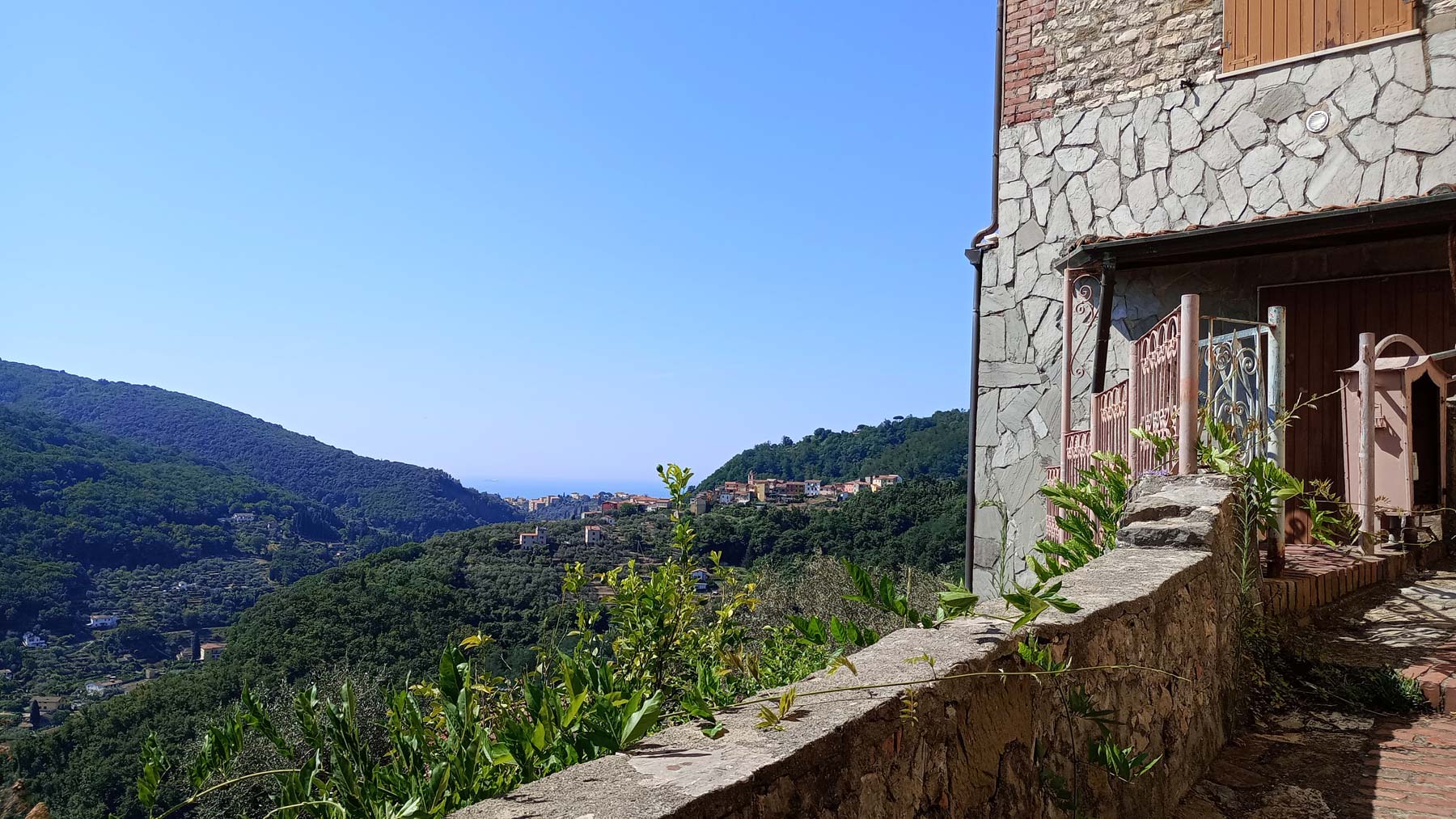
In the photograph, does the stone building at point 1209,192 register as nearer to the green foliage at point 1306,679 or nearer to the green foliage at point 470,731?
the green foliage at point 1306,679

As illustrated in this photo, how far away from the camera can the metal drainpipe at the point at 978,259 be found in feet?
26.5

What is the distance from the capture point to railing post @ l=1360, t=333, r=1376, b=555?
5.05 m

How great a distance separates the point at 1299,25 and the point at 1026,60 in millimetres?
2056

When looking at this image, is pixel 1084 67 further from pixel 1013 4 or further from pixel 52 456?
pixel 52 456

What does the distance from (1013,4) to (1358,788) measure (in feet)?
23.6

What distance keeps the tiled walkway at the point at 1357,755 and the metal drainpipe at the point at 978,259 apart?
3840 mm

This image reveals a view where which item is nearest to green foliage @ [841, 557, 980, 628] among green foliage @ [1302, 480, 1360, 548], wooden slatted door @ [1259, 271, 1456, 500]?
green foliage @ [1302, 480, 1360, 548]

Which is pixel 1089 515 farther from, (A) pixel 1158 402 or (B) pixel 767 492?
(B) pixel 767 492

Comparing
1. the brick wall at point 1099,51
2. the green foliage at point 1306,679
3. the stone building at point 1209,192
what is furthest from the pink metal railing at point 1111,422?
the brick wall at point 1099,51

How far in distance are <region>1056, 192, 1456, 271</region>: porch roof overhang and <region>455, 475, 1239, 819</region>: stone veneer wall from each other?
11.3 ft

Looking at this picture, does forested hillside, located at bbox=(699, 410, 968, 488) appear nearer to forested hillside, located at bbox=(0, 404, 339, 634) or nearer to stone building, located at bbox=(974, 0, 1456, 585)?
stone building, located at bbox=(974, 0, 1456, 585)

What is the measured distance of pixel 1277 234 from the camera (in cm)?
594

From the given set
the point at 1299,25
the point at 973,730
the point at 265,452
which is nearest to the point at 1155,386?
the point at 973,730

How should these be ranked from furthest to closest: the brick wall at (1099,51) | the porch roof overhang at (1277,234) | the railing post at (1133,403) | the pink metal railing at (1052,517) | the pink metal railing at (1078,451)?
the brick wall at (1099,51)
the pink metal railing at (1078,451)
the porch roof overhang at (1277,234)
the pink metal railing at (1052,517)
the railing post at (1133,403)
